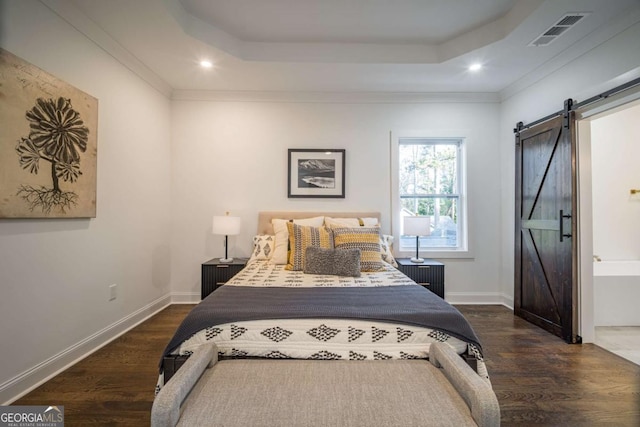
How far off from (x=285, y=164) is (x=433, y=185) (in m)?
1.97

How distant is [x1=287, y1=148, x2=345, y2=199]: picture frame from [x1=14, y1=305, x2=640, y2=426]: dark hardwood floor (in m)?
2.14

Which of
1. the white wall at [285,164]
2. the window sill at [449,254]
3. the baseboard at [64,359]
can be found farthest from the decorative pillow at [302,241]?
the baseboard at [64,359]

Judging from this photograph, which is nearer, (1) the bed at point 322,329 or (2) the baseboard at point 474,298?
(1) the bed at point 322,329

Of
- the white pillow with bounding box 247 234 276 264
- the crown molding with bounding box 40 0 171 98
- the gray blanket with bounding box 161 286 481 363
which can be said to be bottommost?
the gray blanket with bounding box 161 286 481 363

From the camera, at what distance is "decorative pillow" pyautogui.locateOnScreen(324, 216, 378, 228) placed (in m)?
3.28

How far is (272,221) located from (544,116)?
3.14 meters

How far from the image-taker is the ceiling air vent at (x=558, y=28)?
2.21 metres

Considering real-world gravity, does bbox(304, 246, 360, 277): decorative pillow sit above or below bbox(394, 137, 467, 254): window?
below

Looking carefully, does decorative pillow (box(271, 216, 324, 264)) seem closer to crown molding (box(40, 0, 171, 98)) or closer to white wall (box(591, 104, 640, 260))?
crown molding (box(40, 0, 171, 98))

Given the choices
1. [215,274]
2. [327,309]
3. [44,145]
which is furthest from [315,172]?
[44,145]

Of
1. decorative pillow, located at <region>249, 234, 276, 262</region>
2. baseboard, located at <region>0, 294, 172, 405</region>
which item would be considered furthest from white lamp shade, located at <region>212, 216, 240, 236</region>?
baseboard, located at <region>0, 294, 172, 405</region>

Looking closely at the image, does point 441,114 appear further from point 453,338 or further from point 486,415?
point 486,415

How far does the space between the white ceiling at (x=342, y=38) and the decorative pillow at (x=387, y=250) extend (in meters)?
1.83

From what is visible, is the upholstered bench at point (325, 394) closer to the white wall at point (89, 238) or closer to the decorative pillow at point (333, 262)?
the decorative pillow at point (333, 262)
